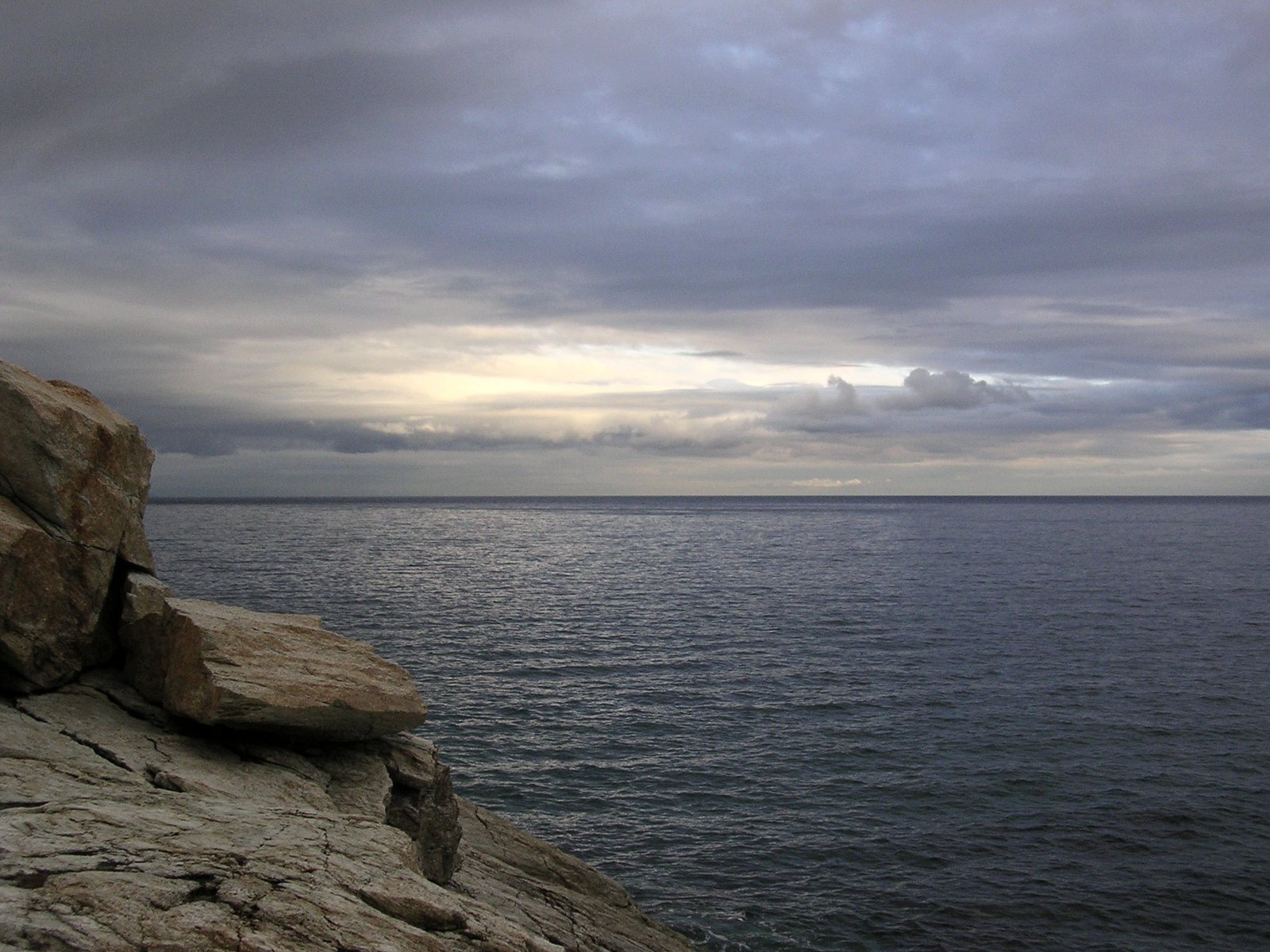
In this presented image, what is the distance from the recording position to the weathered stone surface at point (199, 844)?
386 inches

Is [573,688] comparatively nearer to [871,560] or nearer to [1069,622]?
[1069,622]

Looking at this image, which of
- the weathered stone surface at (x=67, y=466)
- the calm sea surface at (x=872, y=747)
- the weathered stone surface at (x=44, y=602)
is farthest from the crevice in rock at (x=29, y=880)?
the calm sea surface at (x=872, y=747)

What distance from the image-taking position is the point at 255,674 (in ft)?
53.8

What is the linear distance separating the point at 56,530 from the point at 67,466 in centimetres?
124

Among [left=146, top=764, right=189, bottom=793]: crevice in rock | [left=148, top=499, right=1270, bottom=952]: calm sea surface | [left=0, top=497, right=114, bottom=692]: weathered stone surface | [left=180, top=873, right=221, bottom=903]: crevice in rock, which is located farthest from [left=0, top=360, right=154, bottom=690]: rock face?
[left=148, top=499, right=1270, bottom=952]: calm sea surface

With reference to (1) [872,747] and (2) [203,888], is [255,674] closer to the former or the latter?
(2) [203,888]

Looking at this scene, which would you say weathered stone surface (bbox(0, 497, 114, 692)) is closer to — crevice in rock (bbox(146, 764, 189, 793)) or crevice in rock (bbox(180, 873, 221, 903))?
crevice in rock (bbox(146, 764, 189, 793))

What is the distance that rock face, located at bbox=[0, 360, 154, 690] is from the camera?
629 inches

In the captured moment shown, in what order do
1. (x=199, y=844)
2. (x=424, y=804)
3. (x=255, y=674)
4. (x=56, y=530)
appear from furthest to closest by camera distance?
1. (x=424, y=804)
2. (x=56, y=530)
3. (x=255, y=674)
4. (x=199, y=844)

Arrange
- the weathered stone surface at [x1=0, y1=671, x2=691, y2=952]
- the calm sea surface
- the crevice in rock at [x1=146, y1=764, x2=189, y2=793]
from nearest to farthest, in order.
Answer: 1. the weathered stone surface at [x1=0, y1=671, x2=691, y2=952]
2. the crevice in rock at [x1=146, y1=764, x2=189, y2=793]
3. the calm sea surface

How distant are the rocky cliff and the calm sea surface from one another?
6780mm

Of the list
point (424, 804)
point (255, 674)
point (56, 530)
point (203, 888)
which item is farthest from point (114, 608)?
point (203, 888)

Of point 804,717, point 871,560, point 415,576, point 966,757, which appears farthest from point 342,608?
Result: point 871,560

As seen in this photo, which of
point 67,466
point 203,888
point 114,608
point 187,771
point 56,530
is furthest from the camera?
point 114,608
